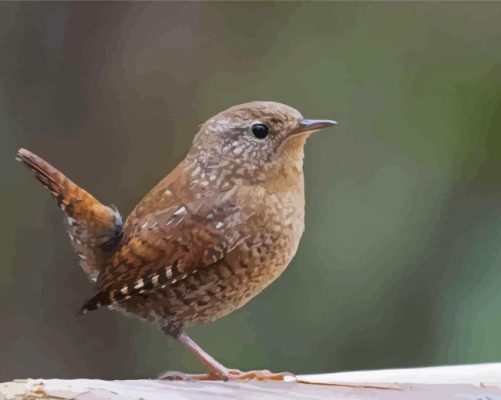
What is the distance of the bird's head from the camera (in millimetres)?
1427

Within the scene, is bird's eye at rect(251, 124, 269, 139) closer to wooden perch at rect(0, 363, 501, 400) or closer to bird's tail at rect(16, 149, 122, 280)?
bird's tail at rect(16, 149, 122, 280)

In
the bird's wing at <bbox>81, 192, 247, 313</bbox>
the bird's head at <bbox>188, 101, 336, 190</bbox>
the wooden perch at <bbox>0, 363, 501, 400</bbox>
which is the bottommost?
the wooden perch at <bbox>0, 363, 501, 400</bbox>

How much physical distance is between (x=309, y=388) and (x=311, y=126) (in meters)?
0.43

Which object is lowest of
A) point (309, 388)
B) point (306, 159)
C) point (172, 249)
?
point (309, 388)

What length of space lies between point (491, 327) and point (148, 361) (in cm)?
97

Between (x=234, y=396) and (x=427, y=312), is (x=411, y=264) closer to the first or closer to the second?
(x=427, y=312)

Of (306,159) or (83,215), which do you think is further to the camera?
(306,159)

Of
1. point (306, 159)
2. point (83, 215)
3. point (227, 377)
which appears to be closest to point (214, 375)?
point (227, 377)

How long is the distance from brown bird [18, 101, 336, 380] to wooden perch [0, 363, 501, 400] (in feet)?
0.27

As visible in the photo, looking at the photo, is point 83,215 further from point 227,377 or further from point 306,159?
point 306,159

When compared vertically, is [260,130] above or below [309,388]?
above

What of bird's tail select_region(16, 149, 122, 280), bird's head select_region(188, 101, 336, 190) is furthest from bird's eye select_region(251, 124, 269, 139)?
bird's tail select_region(16, 149, 122, 280)

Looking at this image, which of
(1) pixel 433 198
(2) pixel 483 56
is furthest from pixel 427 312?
(2) pixel 483 56

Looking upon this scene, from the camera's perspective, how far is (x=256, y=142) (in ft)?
4.71
